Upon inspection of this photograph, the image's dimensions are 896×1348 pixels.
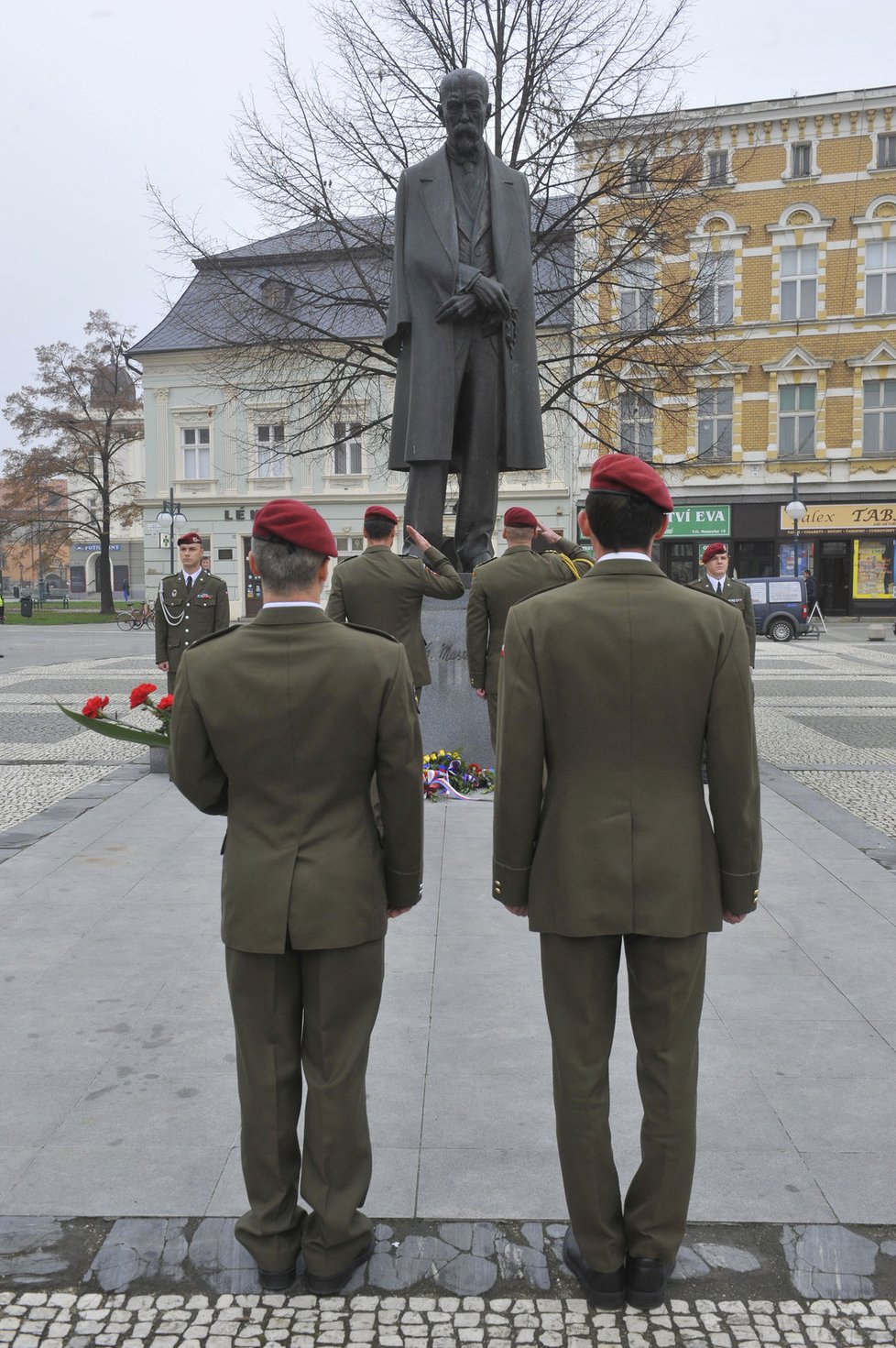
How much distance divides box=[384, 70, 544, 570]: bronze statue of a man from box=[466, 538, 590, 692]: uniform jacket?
0.84 metres

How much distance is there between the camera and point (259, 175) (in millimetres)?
16484

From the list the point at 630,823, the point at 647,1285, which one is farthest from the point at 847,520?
the point at 647,1285

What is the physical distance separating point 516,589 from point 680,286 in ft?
38.0

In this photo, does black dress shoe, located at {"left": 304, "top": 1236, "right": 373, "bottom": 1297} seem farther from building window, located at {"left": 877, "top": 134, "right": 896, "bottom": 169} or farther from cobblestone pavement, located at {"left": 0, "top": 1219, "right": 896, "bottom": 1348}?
building window, located at {"left": 877, "top": 134, "right": 896, "bottom": 169}

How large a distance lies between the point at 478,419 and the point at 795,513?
2720 centimetres

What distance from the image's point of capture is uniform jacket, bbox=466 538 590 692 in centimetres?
722

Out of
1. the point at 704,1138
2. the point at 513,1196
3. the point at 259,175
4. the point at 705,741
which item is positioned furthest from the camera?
the point at 259,175

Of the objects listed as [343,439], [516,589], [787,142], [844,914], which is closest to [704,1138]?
[844,914]

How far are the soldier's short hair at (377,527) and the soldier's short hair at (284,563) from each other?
4327 millimetres

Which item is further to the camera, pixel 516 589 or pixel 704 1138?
pixel 516 589

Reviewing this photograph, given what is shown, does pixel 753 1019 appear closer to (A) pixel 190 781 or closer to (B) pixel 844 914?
(B) pixel 844 914

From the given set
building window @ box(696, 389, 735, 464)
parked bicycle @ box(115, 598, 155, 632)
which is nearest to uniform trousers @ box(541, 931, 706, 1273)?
parked bicycle @ box(115, 598, 155, 632)

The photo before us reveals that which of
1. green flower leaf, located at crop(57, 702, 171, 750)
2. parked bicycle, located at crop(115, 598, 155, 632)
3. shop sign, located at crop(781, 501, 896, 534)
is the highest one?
shop sign, located at crop(781, 501, 896, 534)

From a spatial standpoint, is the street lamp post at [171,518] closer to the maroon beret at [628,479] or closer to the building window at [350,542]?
the building window at [350,542]
